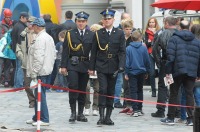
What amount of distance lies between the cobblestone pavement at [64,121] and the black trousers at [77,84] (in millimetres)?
437

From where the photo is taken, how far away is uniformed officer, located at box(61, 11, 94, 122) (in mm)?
14797

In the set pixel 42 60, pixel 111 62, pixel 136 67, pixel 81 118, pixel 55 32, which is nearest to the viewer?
pixel 42 60

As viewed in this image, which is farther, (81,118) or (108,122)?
(81,118)

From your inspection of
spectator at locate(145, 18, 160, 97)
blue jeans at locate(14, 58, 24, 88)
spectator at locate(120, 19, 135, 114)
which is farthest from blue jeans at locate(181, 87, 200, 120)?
blue jeans at locate(14, 58, 24, 88)

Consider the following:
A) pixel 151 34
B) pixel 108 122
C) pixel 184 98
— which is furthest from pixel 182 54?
pixel 151 34

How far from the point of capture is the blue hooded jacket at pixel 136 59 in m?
15.9

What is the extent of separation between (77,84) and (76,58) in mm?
467

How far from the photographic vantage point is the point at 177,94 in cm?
1452

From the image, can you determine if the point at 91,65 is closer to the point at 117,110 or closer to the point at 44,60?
the point at 44,60

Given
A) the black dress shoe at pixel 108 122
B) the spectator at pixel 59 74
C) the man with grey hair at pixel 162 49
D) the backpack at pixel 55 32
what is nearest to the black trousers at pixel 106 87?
the black dress shoe at pixel 108 122

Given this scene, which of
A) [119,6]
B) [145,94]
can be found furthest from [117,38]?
[119,6]

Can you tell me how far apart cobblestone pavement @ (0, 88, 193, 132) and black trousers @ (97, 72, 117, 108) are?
0.42 meters

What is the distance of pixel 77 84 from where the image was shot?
48.8 ft

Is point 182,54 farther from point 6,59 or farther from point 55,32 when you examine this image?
point 6,59
